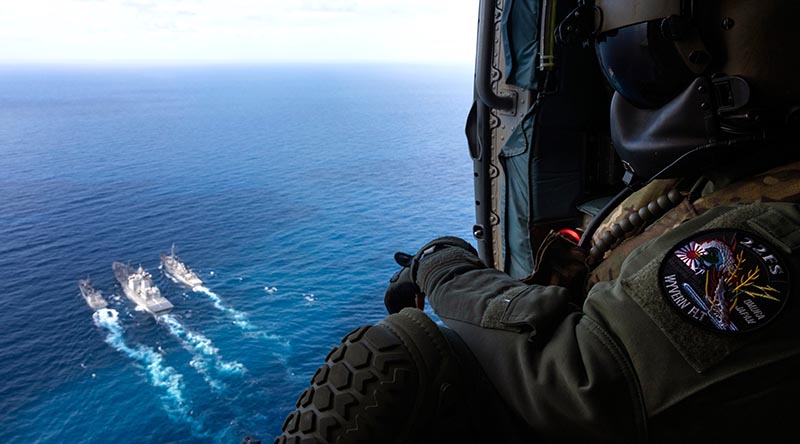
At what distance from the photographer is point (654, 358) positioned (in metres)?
0.75

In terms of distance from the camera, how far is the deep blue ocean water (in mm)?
14906

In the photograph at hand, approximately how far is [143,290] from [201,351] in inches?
151

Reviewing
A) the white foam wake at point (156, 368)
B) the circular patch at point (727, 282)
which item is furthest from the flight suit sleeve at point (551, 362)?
the white foam wake at point (156, 368)

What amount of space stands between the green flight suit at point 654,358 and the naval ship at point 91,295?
68.2 feet

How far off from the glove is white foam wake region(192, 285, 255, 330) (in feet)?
58.3

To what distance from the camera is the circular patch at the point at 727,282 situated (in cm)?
72

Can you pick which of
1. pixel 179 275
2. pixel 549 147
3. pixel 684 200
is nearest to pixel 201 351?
pixel 179 275

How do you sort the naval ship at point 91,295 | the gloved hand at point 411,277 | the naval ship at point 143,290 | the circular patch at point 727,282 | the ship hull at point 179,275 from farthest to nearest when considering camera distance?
the ship hull at point 179,275 → the naval ship at point 143,290 → the naval ship at point 91,295 → the gloved hand at point 411,277 → the circular patch at point 727,282

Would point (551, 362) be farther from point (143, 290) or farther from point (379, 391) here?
point (143, 290)

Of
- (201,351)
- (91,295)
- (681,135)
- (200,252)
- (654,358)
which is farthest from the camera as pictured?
(200,252)

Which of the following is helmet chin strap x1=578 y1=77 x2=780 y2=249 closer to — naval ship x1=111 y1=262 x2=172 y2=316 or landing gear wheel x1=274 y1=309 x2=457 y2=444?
landing gear wheel x1=274 y1=309 x2=457 y2=444

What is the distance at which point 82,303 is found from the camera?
18.8m

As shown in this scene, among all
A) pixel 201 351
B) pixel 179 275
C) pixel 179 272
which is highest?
pixel 179 272

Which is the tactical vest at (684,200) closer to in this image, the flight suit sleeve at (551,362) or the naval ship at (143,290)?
the flight suit sleeve at (551,362)
